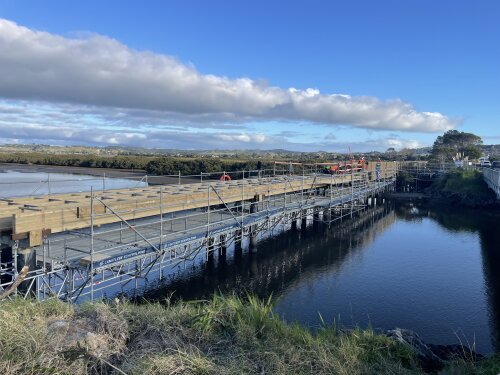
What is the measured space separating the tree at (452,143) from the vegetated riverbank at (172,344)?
78.9 m

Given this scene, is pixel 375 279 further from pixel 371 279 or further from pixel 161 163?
pixel 161 163

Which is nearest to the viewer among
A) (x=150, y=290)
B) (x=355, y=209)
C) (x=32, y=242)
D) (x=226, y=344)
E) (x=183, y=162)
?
(x=226, y=344)

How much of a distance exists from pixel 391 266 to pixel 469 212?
2382 centimetres

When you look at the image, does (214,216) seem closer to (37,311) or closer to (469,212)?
(37,311)

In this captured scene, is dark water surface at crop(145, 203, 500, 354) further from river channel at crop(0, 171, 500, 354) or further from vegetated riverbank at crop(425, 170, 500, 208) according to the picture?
vegetated riverbank at crop(425, 170, 500, 208)

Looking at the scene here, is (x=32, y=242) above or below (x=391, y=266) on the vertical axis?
above

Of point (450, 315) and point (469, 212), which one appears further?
point (469, 212)

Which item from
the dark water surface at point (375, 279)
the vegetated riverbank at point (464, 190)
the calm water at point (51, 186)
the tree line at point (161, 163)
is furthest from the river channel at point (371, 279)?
the tree line at point (161, 163)

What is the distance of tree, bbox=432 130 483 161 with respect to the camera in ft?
258

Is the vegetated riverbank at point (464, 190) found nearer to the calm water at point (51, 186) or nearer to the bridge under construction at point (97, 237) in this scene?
the bridge under construction at point (97, 237)

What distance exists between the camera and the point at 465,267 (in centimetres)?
2012

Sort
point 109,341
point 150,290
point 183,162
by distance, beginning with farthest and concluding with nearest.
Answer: point 183,162 → point 150,290 → point 109,341

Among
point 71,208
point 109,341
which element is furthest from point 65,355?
point 71,208

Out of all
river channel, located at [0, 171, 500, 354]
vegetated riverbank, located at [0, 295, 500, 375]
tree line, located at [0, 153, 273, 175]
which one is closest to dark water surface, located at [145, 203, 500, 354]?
river channel, located at [0, 171, 500, 354]
